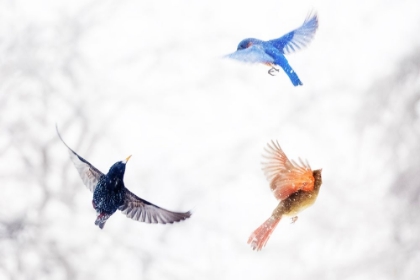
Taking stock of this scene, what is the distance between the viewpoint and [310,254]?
0.64 m

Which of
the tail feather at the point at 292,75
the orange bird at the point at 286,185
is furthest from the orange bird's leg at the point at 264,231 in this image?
the tail feather at the point at 292,75

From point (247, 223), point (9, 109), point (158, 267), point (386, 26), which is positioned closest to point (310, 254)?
point (247, 223)

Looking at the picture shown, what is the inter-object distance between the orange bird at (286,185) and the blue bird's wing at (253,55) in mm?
102

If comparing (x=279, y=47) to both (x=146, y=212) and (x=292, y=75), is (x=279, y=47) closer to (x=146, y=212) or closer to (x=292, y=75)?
(x=292, y=75)

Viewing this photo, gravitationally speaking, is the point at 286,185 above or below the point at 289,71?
below

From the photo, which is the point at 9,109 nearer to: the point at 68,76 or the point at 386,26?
the point at 68,76

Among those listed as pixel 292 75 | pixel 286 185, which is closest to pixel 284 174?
pixel 286 185

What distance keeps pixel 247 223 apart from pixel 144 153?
0.15m

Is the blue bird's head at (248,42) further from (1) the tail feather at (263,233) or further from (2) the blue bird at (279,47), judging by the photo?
(1) the tail feather at (263,233)

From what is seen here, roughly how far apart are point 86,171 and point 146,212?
0.09m

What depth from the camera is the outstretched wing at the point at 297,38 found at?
65 cm

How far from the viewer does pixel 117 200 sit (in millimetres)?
640

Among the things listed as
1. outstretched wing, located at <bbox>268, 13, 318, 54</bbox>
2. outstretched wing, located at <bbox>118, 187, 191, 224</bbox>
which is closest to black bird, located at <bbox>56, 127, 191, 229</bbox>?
outstretched wing, located at <bbox>118, 187, 191, 224</bbox>

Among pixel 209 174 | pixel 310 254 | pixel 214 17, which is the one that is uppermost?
pixel 214 17
